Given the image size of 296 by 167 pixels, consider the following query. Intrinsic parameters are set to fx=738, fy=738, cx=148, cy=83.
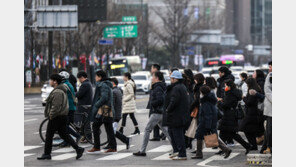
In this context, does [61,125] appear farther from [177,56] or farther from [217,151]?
[177,56]

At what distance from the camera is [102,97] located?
562 inches

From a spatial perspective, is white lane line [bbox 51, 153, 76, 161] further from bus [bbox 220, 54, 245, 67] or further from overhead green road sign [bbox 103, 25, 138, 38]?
bus [bbox 220, 54, 245, 67]

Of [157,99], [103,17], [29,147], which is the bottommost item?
[29,147]

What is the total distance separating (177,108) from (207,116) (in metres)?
0.60

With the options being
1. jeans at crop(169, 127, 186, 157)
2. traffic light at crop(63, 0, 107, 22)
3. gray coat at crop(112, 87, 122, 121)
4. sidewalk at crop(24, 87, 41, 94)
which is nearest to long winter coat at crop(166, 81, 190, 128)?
jeans at crop(169, 127, 186, 157)

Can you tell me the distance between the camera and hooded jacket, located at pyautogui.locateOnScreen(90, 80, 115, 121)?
46.8 ft

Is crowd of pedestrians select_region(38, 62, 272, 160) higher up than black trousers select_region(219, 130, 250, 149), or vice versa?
crowd of pedestrians select_region(38, 62, 272, 160)

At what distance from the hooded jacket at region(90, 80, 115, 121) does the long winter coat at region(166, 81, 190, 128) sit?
5.55 feet

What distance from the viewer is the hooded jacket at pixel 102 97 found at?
14258mm

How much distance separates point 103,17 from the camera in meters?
38.9

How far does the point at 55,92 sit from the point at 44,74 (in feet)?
178

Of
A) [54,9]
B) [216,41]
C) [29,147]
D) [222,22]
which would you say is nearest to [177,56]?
[216,41]

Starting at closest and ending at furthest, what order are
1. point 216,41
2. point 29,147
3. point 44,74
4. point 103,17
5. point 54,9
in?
point 29,147 < point 54,9 < point 103,17 < point 44,74 < point 216,41

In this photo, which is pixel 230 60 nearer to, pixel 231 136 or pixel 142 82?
pixel 142 82
